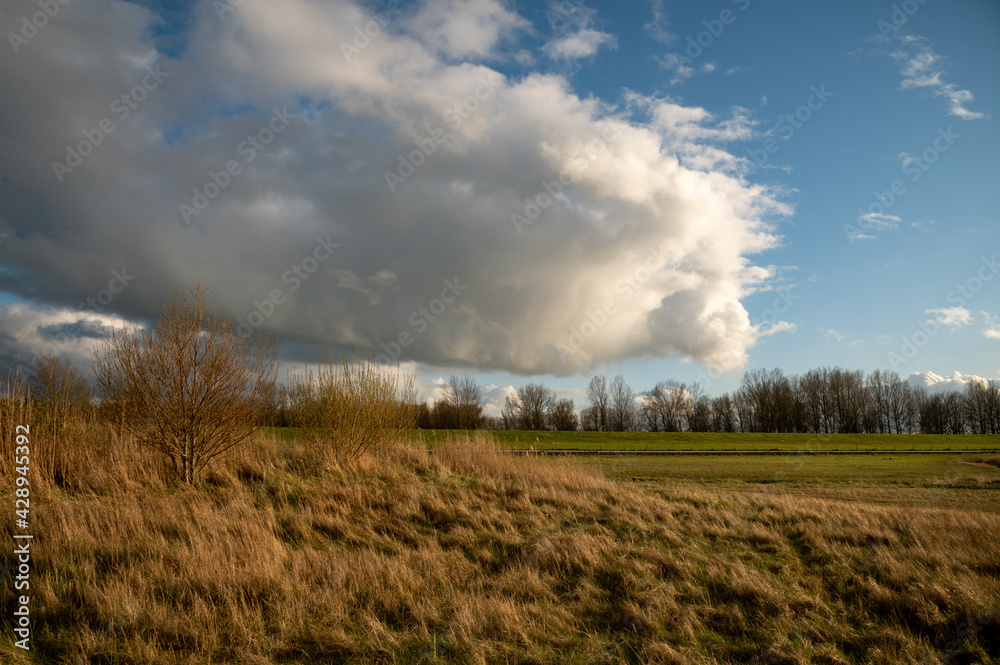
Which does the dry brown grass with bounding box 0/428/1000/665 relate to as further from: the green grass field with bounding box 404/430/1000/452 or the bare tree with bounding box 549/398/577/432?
the bare tree with bounding box 549/398/577/432

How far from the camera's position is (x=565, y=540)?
27.4 feet

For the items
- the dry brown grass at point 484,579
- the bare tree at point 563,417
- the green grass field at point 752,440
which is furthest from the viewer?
the bare tree at point 563,417

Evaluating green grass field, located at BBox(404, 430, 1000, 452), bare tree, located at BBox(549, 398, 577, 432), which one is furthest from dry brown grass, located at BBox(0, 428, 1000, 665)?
bare tree, located at BBox(549, 398, 577, 432)

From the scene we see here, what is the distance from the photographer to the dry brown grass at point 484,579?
17.8 ft

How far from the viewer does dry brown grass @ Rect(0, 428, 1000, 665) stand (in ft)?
17.8

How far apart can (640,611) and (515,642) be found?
1.69 meters

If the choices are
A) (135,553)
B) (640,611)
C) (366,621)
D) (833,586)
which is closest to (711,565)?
(833,586)

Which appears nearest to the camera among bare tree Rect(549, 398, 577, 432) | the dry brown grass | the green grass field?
the dry brown grass

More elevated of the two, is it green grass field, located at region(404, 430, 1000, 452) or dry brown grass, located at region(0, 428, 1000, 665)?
dry brown grass, located at region(0, 428, 1000, 665)

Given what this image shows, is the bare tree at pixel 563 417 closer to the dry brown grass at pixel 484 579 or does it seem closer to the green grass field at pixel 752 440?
the green grass field at pixel 752 440

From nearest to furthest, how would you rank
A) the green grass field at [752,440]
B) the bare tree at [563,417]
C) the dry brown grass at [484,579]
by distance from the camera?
1. the dry brown grass at [484,579]
2. the green grass field at [752,440]
3. the bare tree at [563,417]

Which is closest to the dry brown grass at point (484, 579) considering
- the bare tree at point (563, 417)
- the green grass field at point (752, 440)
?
the green grass field at point (752, 440)

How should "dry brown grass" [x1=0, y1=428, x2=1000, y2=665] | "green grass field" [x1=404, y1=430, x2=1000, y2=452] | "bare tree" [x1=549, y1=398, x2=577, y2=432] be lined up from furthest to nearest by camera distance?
"bare tree" [x1=549, y1=398, x2=577, y2=432] < "green grass field" [x1=404, y1=430, x2=1000, y2=452] < "dry brown grass" [x1=0, y1=428, x2=1000, y2=665]

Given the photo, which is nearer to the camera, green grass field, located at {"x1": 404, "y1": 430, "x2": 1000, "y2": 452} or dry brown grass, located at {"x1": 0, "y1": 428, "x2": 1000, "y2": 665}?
dry brown grass, located at {"x1": 0, "y1": 428, "x2": 1000, "y2": 665}
